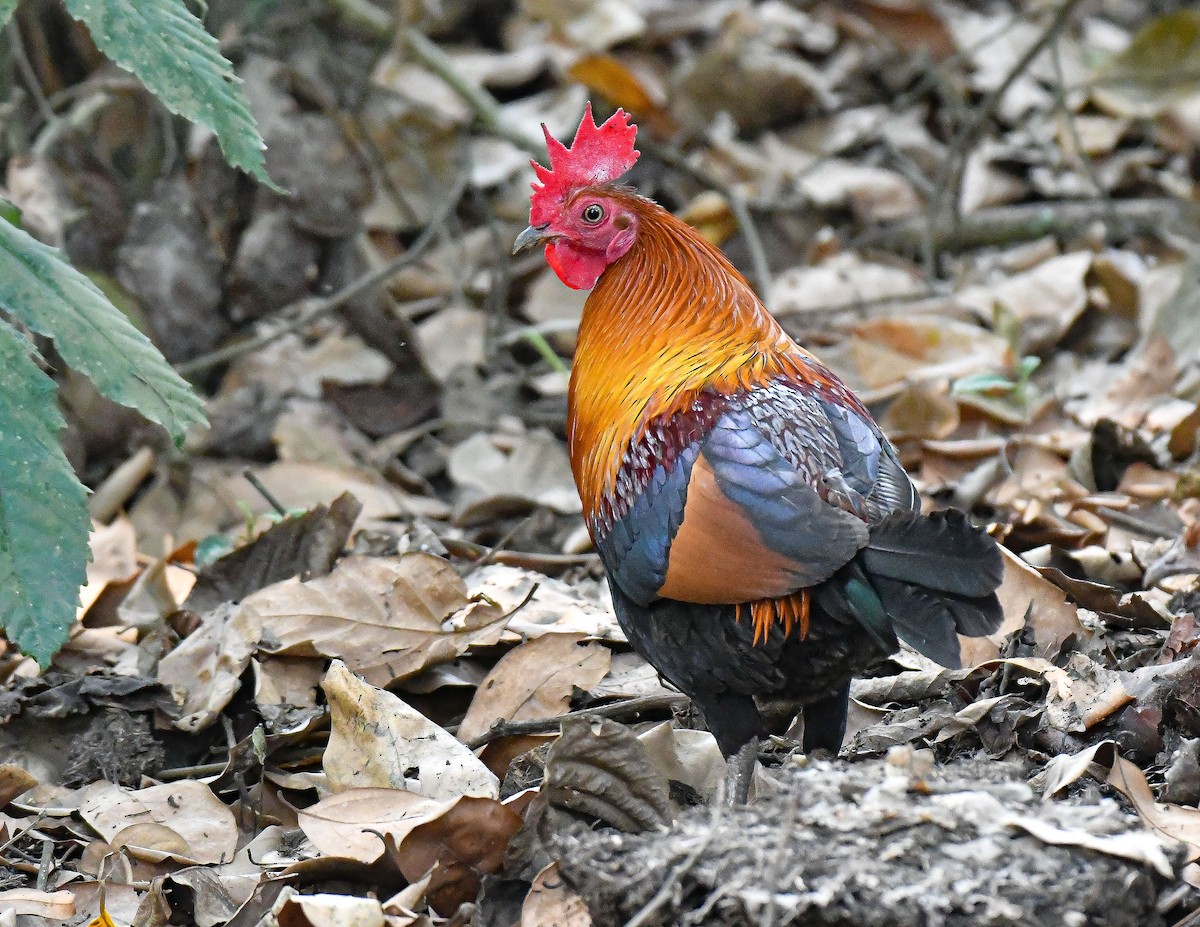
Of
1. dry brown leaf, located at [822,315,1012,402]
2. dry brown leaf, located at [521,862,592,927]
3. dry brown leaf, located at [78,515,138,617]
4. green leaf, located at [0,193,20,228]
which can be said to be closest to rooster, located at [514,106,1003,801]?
dry brown leaf, located at [521,862,592,927]

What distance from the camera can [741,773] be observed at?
3.22 meters

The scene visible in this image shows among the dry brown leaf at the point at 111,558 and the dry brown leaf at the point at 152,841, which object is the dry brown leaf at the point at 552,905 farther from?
the dry brown leaf at the point at 111,558

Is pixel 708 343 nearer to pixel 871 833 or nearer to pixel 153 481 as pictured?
pixel 871 833

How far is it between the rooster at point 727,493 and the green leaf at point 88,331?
102cm

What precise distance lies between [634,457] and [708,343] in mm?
417

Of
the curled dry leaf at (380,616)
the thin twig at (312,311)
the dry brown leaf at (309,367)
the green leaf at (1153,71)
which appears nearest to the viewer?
the curled dry leaf at (380,616)

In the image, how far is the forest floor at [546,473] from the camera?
8.98 feet

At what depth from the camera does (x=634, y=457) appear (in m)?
3.32

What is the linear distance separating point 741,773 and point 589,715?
418mm

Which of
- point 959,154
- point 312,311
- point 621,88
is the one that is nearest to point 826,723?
point 312,311

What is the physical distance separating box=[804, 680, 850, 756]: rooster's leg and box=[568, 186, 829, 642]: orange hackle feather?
27.0 inches

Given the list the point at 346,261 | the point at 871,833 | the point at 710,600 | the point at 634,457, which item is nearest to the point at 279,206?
the point at 346,261

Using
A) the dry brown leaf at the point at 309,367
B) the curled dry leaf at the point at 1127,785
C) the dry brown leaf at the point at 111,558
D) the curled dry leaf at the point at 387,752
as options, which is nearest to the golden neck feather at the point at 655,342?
the curled dry leaf at the point at 387,752

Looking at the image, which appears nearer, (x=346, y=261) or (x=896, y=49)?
(x=346, y=261)
